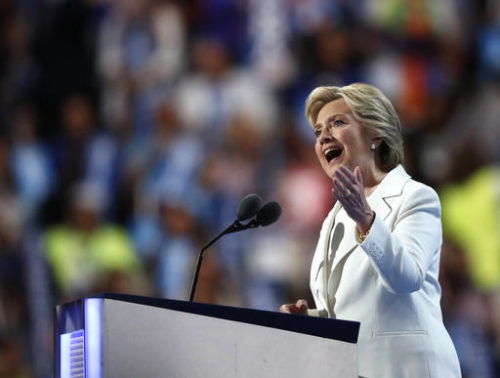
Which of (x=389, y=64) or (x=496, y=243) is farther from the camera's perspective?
(x=389, y=64)

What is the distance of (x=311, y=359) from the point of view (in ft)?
6.31

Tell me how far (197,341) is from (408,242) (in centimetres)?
54

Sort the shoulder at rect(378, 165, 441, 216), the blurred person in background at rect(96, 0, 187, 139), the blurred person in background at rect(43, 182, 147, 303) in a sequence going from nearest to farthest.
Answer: the shoulder at rect(378, 165, 441, 216) < the blurred person in background at rect(43, 182, 147, 303) < the blurred person in background at rect(96, 0, 187, 139)

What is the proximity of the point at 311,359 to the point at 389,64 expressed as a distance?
396cm

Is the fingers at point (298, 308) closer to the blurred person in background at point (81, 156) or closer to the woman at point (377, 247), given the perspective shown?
the woman at point (377, 247)

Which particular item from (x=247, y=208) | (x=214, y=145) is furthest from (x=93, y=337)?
(x=214, y=145)

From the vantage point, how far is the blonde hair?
232 cm

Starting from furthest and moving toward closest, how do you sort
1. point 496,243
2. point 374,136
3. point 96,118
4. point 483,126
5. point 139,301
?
1. point 96,118
2. point 483,126
3. point 496,243
4. point 374,136
5. point 139,301

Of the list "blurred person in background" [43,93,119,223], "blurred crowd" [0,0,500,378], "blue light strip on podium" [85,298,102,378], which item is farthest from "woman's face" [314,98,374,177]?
"blurred person in background" [43,93,119,223]

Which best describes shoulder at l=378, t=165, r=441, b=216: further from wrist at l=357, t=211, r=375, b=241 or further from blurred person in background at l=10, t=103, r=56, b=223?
blurred person in background at l=10, t=103, r=56, b=223

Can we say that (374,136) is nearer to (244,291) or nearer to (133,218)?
(244,291)

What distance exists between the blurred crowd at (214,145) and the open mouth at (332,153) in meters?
2.37

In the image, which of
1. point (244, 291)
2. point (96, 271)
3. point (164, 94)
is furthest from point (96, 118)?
point (244, 291)

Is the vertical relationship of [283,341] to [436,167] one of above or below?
below
